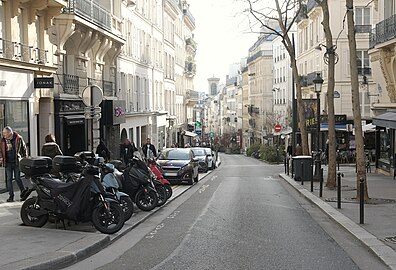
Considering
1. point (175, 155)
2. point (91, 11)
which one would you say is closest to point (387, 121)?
point (175, 155)

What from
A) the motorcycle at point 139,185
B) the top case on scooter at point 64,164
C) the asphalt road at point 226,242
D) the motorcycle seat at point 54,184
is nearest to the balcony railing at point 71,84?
the asphalt road at point 226,242

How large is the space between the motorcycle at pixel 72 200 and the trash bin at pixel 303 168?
48.0 ft

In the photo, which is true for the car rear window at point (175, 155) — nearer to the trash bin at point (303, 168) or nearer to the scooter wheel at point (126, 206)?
the trash bin at point (303, 168)

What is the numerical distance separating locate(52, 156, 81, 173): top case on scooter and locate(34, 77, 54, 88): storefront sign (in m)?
7.87

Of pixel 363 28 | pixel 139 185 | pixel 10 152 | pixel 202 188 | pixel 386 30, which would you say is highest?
pixel 363 28

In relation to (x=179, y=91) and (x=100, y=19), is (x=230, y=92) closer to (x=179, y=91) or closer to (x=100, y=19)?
(x=179, y=91)

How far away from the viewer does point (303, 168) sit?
25.1 meters

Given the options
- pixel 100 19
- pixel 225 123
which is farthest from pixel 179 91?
pixel 225 123

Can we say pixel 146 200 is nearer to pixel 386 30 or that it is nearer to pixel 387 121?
pixel 387 121

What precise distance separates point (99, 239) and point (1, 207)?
448 cm

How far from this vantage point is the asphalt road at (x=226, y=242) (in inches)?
356

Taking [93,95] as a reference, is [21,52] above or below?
above

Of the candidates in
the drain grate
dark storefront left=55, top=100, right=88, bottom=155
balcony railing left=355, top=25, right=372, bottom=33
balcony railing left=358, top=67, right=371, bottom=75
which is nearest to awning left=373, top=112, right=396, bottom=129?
dark storefront left=55, top=100, right=88, bottom=155

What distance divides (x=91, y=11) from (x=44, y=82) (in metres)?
8.01
